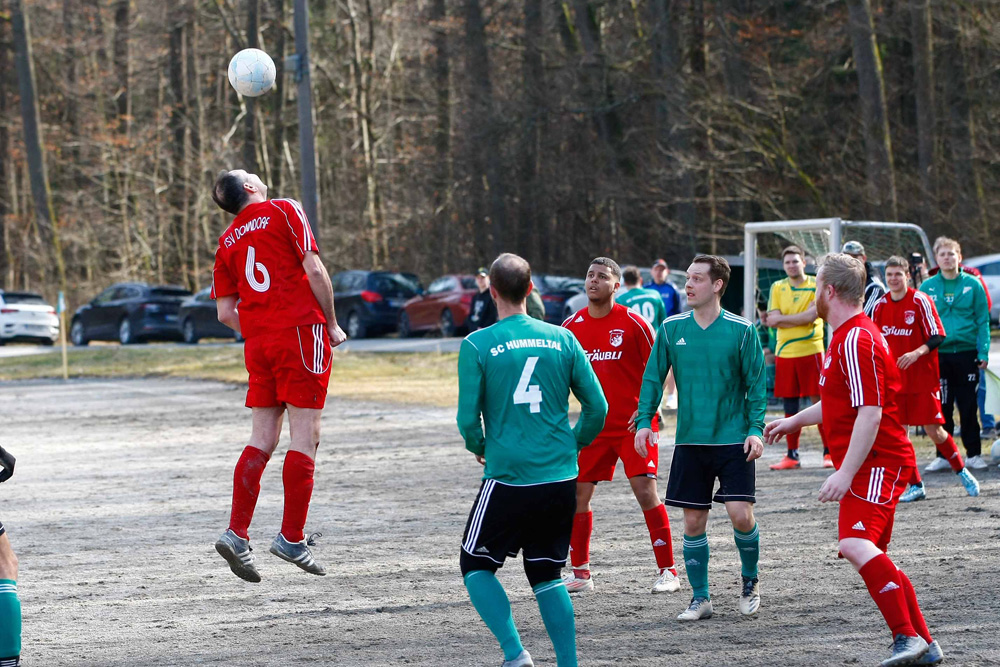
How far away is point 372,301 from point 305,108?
38.4 ft

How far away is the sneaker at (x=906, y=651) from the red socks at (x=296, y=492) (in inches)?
115

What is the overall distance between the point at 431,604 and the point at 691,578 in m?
1.47

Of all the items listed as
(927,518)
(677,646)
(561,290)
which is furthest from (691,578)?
(561,290)

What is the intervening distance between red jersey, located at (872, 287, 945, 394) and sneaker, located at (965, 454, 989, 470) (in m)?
1.68

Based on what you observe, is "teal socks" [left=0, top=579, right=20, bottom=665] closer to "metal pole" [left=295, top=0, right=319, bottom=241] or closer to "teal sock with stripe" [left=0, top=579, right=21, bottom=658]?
"teal sock with stripe" [left=0, top=579, right=21, bottom=658]

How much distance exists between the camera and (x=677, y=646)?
19.5ft

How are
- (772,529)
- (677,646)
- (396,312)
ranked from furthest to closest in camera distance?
(396,312) → (772,529) → (677,646)

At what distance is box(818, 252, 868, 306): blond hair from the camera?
5457 millimetres

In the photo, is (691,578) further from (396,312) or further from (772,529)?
(396,312)

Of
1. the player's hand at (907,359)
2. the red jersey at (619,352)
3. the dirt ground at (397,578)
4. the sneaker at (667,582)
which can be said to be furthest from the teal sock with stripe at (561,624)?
the player's hand at (907,359)

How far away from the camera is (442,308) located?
3158cm

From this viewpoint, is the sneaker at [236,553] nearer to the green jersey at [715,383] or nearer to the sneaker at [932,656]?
the green jersey at [715,383]

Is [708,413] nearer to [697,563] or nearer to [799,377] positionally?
[697,563]

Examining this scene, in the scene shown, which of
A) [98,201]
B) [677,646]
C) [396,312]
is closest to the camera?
[677,646]
